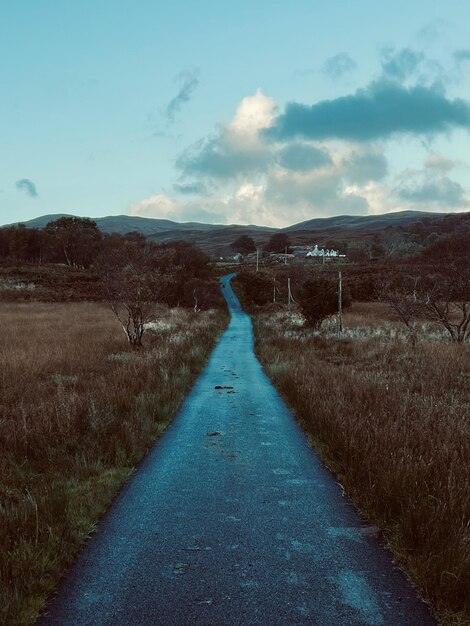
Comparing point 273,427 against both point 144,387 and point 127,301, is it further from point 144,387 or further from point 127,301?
point 127,301

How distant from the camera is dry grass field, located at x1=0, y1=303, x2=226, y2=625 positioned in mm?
3521

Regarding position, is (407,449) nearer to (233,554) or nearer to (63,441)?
(233,554)

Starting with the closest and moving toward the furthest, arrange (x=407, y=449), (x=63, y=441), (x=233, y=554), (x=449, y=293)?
1. (x=233, y=554)
2. (x=407, y=449)
3. (x=63, y=441)
4. (x=449, y=293)

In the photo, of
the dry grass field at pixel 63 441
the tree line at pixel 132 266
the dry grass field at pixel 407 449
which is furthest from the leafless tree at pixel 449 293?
the tree line at pixel 132 266

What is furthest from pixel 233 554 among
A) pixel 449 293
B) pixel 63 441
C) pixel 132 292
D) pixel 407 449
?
pixel 449 293

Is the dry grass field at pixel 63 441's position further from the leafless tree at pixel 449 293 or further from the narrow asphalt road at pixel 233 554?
the leafless tree at pixel 449 293

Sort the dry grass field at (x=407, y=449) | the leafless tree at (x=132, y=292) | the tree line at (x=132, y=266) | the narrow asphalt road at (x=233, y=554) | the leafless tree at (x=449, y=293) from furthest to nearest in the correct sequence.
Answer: the leafless tree at (x=449, y=293), the tree line at (x=132, y=266), the leafless tree at (x=132, y=292), the dry grass field at (x=407, y=449), the narrow asphalt road at (x=233, y=554)

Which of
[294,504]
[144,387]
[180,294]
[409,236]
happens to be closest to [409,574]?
[294,504]

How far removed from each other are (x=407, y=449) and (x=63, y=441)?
489 centimetres

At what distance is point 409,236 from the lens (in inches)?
5896

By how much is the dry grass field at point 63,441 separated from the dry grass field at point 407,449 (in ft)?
9.55

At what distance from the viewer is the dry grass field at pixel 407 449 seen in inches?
137

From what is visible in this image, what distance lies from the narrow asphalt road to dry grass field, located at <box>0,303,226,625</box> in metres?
0.23

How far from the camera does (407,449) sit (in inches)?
217
